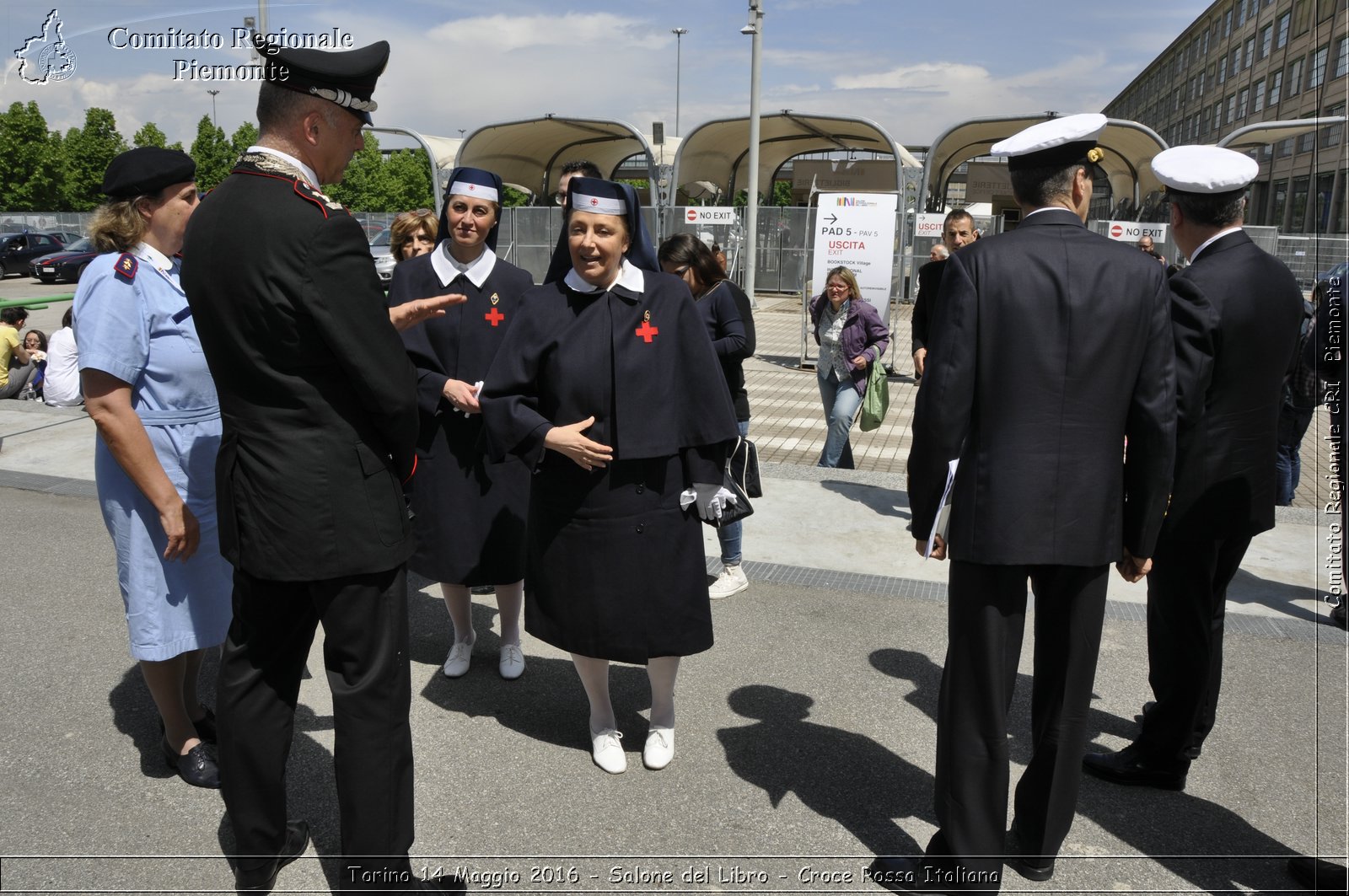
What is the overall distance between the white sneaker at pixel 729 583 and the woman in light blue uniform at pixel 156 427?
7.92 feet

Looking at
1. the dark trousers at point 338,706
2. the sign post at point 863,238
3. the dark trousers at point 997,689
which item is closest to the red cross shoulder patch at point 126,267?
the dark trousers at point 338,706

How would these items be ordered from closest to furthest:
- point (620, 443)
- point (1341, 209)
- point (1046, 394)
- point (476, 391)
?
point (1341, 209) → point (1046, 394) → point (620, 443) → point (476, 391)

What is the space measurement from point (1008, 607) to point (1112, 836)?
3.12ft

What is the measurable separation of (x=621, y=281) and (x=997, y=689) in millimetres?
1737

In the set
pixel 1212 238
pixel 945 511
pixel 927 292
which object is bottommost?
pixel 945 511

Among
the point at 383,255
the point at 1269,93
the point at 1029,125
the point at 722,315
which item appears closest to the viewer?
the point at 722,315

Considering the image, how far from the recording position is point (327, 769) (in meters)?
3.34

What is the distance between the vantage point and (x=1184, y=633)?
323cm

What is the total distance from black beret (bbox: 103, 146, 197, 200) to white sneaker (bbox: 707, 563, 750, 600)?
9.94 feet

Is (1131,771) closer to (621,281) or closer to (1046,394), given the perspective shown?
Answer: (1046,394)

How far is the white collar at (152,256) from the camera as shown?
3035mm

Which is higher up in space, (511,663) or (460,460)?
(460,460)

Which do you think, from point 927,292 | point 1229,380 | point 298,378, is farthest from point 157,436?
point 927,292

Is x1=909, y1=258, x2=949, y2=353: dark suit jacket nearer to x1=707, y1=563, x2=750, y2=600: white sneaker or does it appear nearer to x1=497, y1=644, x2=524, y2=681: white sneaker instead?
x1=707, y1=563, x2=750, y2=600: white sneaker
